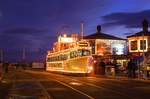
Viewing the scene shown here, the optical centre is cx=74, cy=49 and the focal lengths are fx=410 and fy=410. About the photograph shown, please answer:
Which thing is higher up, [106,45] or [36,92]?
[106,45]

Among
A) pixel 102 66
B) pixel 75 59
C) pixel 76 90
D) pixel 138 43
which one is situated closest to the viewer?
pixel 76 90

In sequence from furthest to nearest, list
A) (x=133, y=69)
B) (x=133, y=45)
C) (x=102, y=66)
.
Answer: (x=133, y=45) → (x=102, y=66) → (x=133, y=69)

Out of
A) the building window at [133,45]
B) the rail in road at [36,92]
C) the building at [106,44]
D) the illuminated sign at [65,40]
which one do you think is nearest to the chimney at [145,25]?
the building window at [133,45]

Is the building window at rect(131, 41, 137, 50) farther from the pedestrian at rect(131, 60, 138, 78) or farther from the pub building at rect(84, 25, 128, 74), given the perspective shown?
the pedestrian at rect(131, 60, 138, 78)

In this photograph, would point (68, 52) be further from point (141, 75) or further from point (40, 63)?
point (40, 63)

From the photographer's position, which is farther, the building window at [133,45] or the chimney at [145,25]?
the chimney at [145,25]

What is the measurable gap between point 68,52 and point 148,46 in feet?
46.7

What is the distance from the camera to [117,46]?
297 feet

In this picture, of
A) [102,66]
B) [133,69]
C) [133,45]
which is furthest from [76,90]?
[133,45]

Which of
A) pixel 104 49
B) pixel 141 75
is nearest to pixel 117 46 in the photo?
pixel 104 49

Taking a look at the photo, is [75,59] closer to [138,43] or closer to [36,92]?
[138,43]

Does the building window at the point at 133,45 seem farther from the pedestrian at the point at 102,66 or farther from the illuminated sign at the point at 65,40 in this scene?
the illuminated sign at the point at 65,40

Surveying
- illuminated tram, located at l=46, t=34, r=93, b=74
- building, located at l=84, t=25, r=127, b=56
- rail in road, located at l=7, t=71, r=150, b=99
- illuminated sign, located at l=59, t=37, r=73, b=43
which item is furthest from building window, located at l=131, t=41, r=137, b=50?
rail in road, located at l=7, t=71, r=150, b=99

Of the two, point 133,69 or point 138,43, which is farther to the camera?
point 138,43
